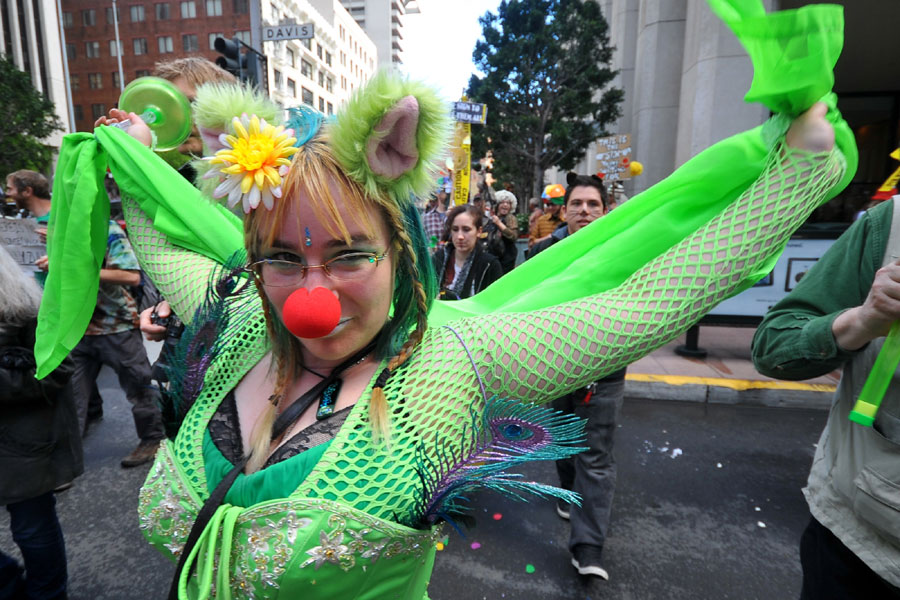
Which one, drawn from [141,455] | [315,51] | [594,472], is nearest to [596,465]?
[594,472]

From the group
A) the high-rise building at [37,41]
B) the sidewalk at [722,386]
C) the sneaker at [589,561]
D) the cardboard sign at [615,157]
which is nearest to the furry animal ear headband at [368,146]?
the sneaker at [589,561]

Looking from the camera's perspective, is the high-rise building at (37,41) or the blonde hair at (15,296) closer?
the blonde hair at (15,296)

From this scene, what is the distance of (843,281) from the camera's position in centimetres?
125

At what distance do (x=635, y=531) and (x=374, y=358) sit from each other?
7.97 feet

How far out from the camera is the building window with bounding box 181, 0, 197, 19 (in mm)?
41406

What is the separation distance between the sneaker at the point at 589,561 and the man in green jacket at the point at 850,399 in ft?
4.08

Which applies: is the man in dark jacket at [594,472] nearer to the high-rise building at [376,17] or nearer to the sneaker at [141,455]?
the sneaker at [141,455]

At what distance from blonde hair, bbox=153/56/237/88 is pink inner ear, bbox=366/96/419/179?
1677mm

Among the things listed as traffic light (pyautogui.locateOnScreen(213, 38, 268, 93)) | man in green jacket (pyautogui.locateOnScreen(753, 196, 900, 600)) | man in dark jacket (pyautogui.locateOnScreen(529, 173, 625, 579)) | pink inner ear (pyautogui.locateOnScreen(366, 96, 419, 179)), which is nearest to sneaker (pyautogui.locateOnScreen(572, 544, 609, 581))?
man in dark jacket (pyautogui.locateOnScreen(529, 173, 625, 579))

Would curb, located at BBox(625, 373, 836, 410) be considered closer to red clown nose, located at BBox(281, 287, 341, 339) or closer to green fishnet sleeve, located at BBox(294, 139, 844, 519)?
green fishnet sleeve, located at BBox(294, 139, 844, 519)

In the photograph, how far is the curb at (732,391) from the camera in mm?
4371

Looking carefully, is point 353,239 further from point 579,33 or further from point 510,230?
point 579,33

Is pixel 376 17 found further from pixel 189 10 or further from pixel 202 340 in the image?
pixel 202 340

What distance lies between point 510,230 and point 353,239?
5102mm
